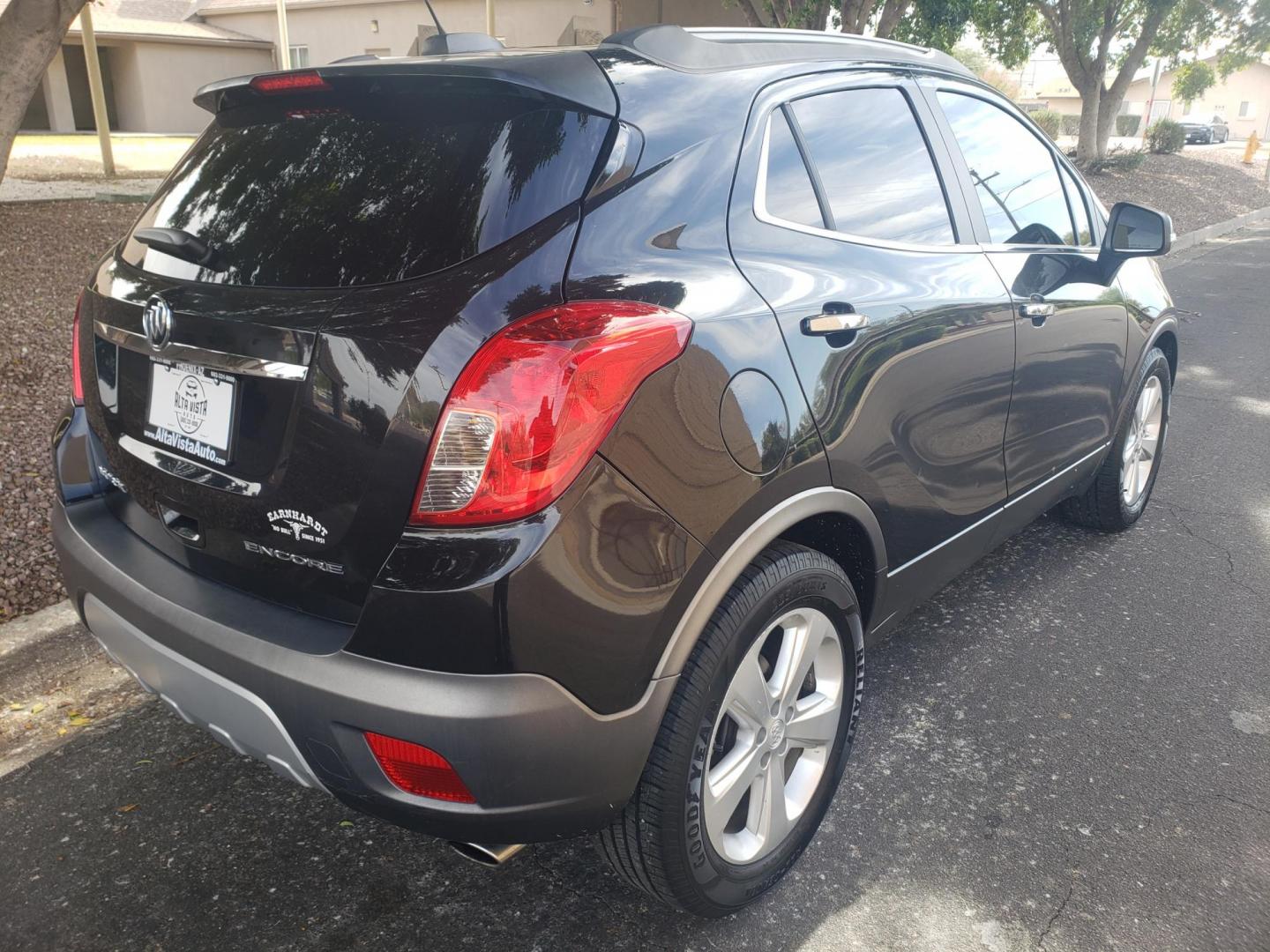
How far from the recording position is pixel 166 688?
204 centimetres

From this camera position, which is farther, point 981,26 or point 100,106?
point 981,26

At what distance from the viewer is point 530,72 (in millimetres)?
1890

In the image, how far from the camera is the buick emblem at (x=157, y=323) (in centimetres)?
201

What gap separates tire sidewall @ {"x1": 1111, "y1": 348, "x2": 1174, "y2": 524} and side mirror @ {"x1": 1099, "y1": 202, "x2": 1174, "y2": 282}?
0.73 metres

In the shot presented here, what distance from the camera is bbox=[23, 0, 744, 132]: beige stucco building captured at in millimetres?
23156

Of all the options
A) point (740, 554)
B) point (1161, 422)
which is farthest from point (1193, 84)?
point (740, 554)

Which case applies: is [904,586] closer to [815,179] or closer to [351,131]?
[815,179]

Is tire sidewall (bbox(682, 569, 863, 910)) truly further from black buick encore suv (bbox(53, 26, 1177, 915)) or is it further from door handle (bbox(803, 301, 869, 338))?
door handle (bbox(803, 301, 869, 338))

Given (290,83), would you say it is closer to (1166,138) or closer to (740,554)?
(740,554)

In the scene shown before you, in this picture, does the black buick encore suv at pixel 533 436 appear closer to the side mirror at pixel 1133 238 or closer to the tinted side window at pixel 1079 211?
the side mirror at pixel 1133 238

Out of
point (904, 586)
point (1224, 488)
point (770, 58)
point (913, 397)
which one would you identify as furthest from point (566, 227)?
point (1224, 488)

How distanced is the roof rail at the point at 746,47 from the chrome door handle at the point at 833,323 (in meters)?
0.59

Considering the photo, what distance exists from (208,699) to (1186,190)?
22.0m

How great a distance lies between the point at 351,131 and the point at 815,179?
3.40 feet
